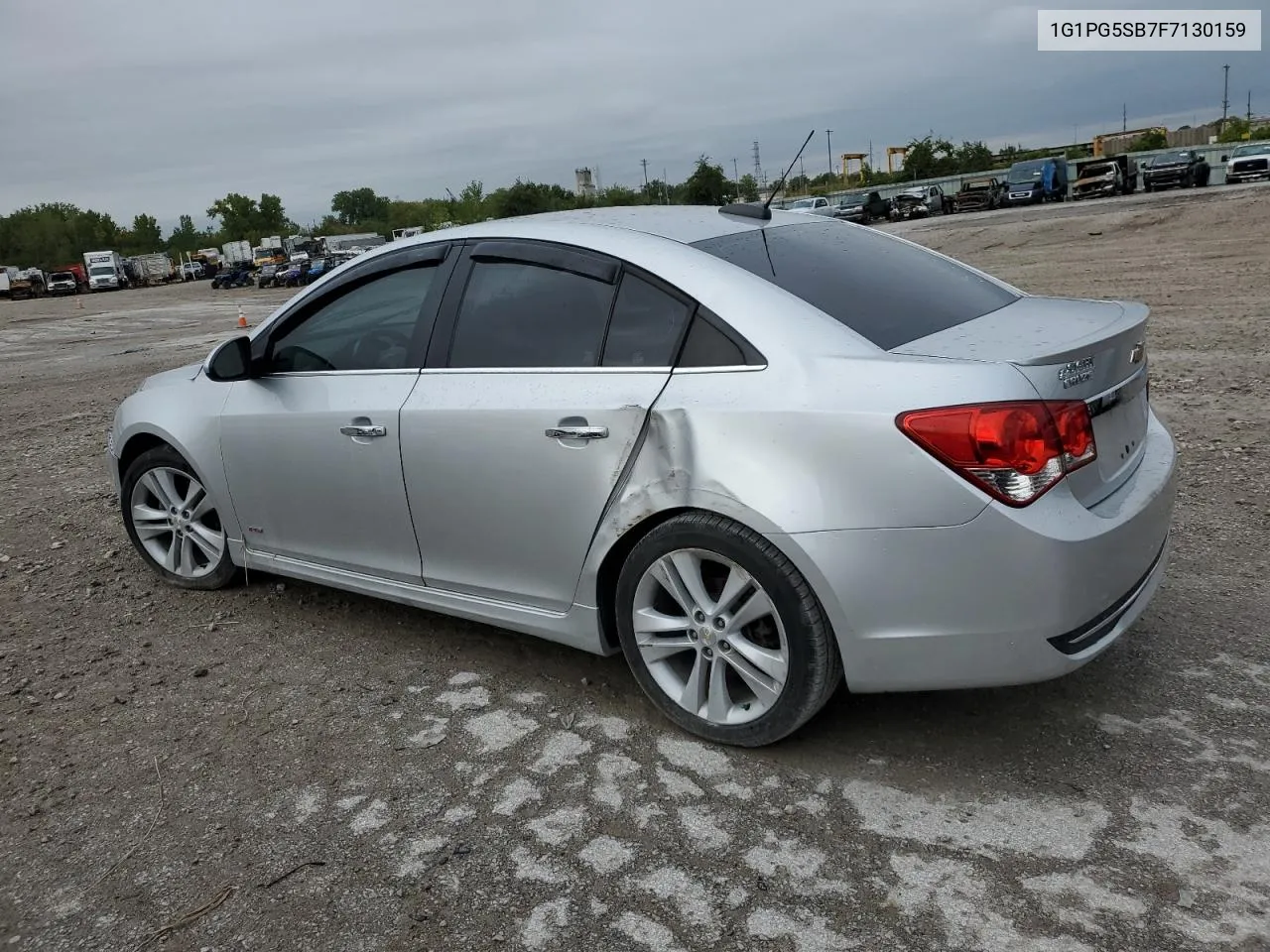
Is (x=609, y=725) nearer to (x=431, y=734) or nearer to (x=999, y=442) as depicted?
(x=431, y=734)

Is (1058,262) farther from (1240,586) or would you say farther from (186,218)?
(186,218)

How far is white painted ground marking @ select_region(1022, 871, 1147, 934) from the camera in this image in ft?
7.86

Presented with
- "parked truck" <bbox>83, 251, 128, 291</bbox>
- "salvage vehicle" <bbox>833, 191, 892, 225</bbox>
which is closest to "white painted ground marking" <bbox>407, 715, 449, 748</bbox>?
"salvage vehicle" <bbox>833, 191, 892, 225</bbox>

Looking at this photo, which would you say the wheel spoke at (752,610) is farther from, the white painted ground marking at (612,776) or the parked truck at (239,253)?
the parked truck at (239,253)

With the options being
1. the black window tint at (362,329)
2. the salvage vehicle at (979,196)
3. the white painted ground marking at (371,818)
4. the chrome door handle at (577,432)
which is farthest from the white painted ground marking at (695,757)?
the salvage vehicle at (979,196)

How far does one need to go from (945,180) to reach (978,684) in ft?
204

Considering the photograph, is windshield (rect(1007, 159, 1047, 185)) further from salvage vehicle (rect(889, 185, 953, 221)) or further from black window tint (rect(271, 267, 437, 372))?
black window tint (rect(271, 267, 437, 372))

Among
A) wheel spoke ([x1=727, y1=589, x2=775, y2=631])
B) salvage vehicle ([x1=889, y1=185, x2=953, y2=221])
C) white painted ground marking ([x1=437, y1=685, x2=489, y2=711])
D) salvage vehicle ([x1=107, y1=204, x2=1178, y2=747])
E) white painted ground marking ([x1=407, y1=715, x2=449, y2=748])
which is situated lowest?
salvage vehicle ([x1=889, y1=185, x2=953, y2=221])

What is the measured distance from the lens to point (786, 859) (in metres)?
2.70

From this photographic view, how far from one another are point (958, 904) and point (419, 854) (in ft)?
4.55

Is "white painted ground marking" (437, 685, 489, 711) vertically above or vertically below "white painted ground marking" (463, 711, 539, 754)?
above

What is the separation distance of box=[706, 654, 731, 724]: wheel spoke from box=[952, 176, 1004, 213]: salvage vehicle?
49.3 metres

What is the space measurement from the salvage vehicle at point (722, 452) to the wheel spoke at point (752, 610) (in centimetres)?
1

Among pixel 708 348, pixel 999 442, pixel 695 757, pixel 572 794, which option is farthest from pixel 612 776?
pixel 999 442
